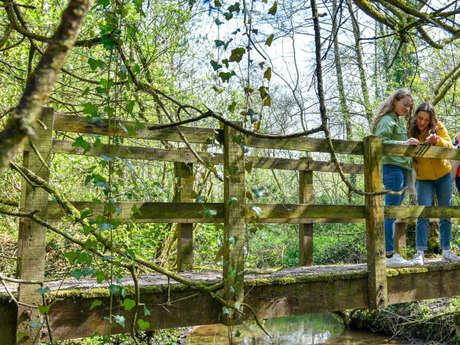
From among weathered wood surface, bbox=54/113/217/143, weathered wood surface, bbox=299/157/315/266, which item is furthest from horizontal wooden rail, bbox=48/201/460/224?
weathered wood surface, bbox=299/157/315/266

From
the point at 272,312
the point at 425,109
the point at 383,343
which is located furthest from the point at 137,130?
the point at 383,343

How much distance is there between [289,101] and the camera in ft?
38.5

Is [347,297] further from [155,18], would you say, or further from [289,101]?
[289,101]

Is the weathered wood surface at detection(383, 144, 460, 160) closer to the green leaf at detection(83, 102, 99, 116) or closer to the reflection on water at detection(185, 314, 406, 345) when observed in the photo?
the green leaf at detection(83, 102, 99, 116)

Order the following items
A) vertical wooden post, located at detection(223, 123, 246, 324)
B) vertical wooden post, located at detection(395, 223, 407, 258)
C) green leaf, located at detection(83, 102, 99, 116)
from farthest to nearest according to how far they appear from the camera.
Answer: vertical wooden post, located at detection(395, 223, 407, 258), vertical wooden post, located at detection(223, 123, 246, 324), green leaf, located at detection(83, 102, 99, 116)

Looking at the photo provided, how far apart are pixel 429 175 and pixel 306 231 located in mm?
1402

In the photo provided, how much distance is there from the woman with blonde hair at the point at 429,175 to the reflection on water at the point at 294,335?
4305 mm

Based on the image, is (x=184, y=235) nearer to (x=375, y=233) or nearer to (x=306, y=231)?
(x=306, y=231)

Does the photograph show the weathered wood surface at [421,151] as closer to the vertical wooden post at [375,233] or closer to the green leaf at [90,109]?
the vertical wooden post at [375,233]

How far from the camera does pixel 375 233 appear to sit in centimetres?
346

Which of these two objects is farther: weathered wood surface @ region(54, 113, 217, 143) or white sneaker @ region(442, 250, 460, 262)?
white sneaker @ region(442, 250, 460, 262)

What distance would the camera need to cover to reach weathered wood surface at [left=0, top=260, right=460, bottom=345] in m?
2.56

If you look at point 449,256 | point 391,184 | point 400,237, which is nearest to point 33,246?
point 391,184

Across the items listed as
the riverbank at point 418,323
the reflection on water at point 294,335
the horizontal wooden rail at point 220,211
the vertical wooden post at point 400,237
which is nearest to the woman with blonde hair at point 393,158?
the horizontal wooden rail at point 220,211
